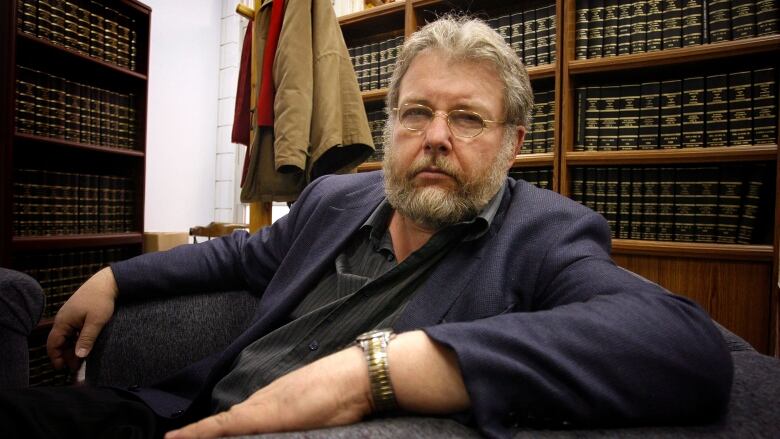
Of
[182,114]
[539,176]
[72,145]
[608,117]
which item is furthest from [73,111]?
[608,117]

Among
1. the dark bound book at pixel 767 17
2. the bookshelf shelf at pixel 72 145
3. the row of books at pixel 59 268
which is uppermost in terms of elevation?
the dark bound book at pixel 767 17

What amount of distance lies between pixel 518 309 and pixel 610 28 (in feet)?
5.40

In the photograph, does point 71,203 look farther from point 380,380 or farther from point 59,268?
point 380,380

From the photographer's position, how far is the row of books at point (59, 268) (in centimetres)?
220

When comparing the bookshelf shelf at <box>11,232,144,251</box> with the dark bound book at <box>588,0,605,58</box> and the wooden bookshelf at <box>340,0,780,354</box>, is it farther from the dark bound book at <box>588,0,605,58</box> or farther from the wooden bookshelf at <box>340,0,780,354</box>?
the dark bound book at <box>588,0,605,58</box>

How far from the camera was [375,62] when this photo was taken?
254 centimetres

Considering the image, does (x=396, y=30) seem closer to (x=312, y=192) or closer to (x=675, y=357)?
(x=312, y=192)

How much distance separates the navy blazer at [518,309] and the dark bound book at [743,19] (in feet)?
4.52

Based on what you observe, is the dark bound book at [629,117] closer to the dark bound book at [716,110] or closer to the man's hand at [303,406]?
the dark bound book at [716,110]

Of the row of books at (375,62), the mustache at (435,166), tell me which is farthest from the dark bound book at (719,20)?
the mustache at (435,166)

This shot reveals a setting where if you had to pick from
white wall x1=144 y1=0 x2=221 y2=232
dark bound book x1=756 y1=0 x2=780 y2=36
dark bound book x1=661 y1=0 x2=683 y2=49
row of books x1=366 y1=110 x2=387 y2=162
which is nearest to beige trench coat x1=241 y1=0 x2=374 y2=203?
row of books x1=366 y1=110 x2=387 y2=162

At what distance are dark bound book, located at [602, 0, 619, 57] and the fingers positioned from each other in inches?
78.8

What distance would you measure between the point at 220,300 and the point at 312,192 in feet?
1.11

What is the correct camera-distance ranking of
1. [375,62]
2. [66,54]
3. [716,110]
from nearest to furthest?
[716,110] < [66,54] < [375,62]
